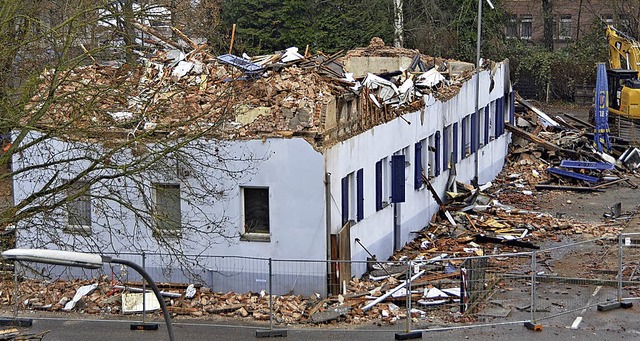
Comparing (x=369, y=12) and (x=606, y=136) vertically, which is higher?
(x=369, y=12)

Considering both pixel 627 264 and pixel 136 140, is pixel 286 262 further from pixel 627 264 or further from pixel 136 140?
pixel 627 264

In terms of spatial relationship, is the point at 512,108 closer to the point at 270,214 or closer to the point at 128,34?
the point at 270,214

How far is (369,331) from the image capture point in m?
21.2

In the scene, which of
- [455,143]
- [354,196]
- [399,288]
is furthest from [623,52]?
[399,288]

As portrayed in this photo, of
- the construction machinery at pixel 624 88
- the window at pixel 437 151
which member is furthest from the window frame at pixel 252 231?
the construction machinery at pixel 624 88

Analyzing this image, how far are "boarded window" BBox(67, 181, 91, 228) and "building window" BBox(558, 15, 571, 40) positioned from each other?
161ft

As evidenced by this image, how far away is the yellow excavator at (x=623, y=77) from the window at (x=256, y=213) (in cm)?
2504

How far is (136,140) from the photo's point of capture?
1903cm

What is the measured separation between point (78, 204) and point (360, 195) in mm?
6515

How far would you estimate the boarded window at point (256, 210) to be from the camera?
23.8 m

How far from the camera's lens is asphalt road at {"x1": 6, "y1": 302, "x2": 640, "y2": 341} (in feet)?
68.7

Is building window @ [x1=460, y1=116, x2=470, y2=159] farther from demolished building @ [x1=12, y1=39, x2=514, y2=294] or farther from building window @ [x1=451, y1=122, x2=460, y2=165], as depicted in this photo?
demolished building @ [x1=12, y1=39, x2=514, y2=294]

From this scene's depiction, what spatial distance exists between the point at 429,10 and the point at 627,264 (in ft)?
113

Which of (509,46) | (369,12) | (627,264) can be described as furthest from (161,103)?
(509,46)
